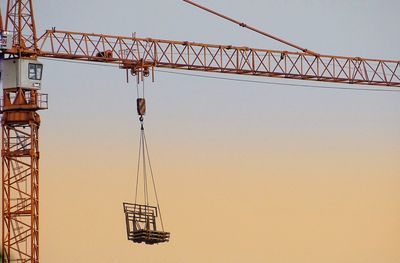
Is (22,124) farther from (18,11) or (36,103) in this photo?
(18,11)

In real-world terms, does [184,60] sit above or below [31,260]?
above

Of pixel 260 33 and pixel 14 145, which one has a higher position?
pixel 260 33

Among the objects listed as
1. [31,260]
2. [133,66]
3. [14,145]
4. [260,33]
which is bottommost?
[31,260]

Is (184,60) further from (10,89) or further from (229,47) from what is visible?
(10,89)

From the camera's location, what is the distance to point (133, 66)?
10538 centimetres

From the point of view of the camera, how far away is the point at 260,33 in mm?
122375

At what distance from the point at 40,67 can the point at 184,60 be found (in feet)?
50.5

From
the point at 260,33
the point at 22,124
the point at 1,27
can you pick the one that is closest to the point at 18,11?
the point at 1,27

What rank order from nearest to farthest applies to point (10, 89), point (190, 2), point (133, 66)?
point (10, 89) < point (133, 66) < point (190, 2)

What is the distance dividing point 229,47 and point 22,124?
823 inches

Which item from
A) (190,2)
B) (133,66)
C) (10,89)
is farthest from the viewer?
(190,2)

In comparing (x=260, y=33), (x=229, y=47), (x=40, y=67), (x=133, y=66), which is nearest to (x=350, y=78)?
(x=260, y=33)

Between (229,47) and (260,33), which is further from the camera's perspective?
(260,33)

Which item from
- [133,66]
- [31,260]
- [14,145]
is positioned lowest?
[31,260]
